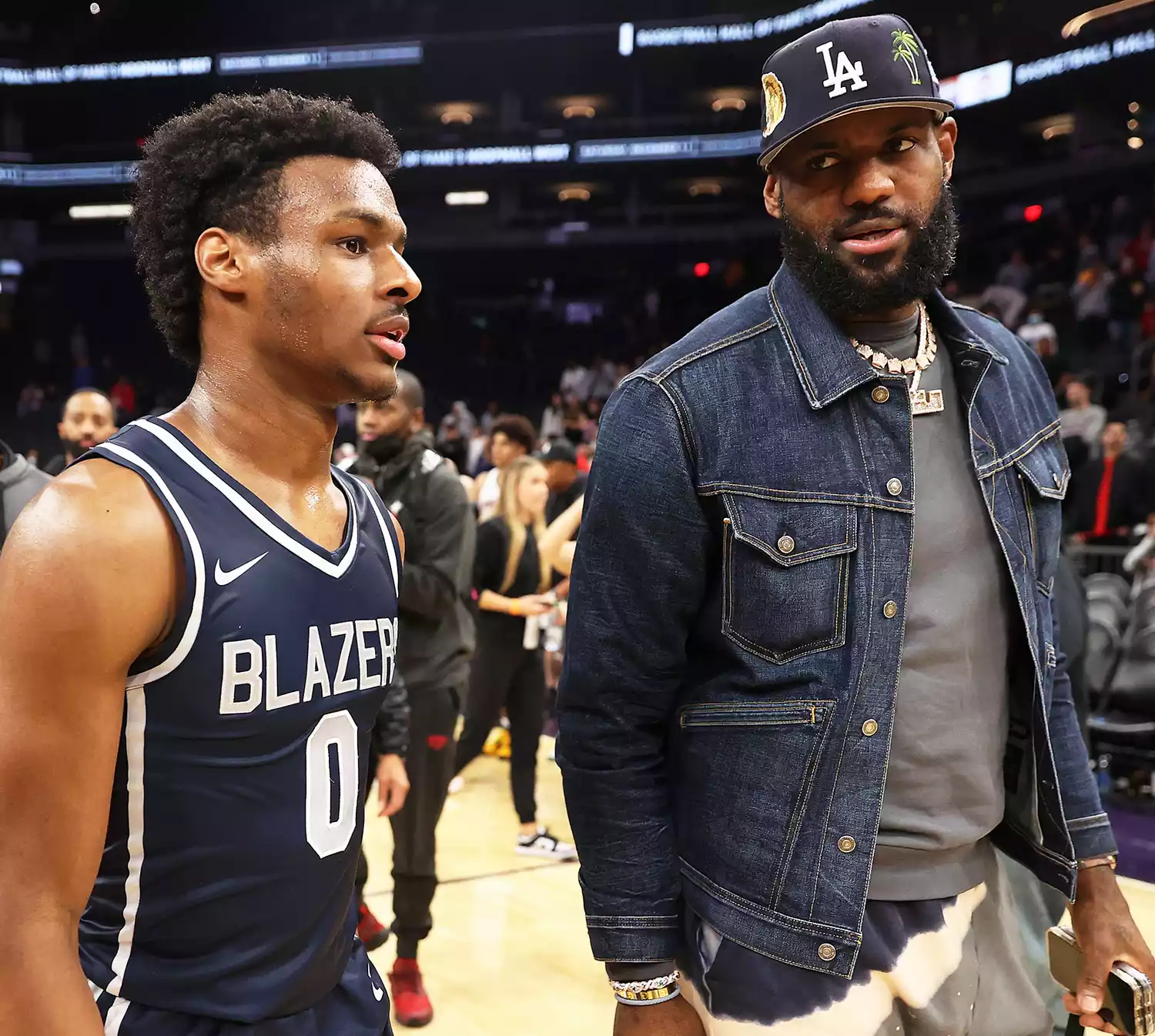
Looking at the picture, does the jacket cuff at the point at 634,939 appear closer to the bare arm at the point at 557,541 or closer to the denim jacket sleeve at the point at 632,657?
the denim jacket sleeve at the point at 632,657

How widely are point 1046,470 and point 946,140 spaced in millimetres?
501

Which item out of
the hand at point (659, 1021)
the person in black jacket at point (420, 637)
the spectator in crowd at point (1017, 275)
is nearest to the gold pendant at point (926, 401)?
the hand at point (659, 1021)

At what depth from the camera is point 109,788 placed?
1149mm

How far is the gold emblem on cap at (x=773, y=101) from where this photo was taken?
1.51 metres

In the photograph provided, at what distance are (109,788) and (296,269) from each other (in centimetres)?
64

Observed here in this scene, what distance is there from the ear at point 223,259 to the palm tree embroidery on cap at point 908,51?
0.88 m

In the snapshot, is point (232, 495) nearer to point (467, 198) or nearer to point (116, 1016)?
point (116, 1016)

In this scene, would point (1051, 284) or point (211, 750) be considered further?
point (1051, 284)

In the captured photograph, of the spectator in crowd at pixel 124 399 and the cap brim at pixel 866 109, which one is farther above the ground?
the spectator in crowd at pixel 124 399

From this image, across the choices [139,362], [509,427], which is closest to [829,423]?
[509,427]

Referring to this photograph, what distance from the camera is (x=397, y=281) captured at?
1438mm

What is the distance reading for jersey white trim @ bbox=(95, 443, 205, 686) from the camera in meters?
1.21

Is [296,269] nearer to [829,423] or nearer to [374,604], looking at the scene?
[374,604]

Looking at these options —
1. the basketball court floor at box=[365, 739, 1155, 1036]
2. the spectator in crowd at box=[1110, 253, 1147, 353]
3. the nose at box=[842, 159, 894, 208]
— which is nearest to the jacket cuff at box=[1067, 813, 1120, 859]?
the nose at box=[842, 159, 894, 208]
